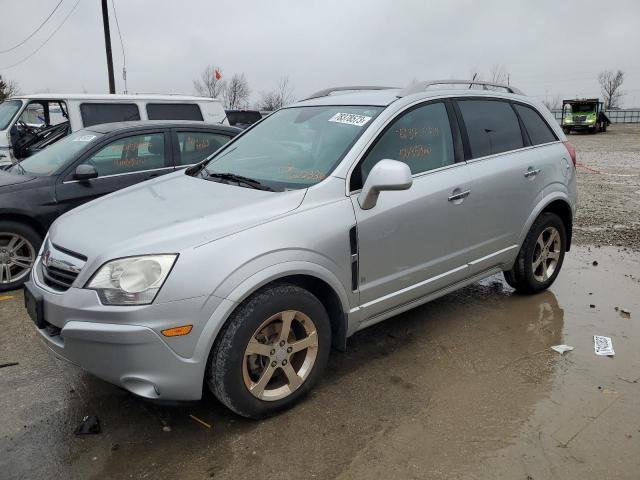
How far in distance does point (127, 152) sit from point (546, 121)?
4.20 meters

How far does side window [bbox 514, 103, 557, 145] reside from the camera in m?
4.53

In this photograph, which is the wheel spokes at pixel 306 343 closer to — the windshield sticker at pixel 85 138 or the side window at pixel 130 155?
the side window at pixel 130 155

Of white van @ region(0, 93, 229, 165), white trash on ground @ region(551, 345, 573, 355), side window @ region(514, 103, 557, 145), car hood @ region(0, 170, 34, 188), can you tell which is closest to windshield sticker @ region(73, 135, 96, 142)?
car hood @ region(0, 170, 34, 188)

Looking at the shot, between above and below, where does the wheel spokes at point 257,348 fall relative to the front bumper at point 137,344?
below

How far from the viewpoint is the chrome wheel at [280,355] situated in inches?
110

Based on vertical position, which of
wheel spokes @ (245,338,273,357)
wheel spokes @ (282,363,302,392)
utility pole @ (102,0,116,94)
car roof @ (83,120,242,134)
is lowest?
wheel spokes @ (282,363,302,392)

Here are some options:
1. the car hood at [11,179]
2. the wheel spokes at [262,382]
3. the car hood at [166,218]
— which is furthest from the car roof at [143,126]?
the wheel spokes at [262,382]

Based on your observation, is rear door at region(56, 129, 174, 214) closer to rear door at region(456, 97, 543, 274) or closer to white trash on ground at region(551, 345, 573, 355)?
Answer: rear door at region(456, 97, 543, 274)

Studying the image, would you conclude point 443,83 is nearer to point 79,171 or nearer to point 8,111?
point 79,171

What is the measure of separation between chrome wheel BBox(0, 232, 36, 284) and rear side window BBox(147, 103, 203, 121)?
472 centimetres

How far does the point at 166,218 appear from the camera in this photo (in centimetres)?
284

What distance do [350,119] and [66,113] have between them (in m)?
7.14

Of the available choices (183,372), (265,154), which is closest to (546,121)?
(265,154)

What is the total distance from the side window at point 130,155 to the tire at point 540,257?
3.87m
